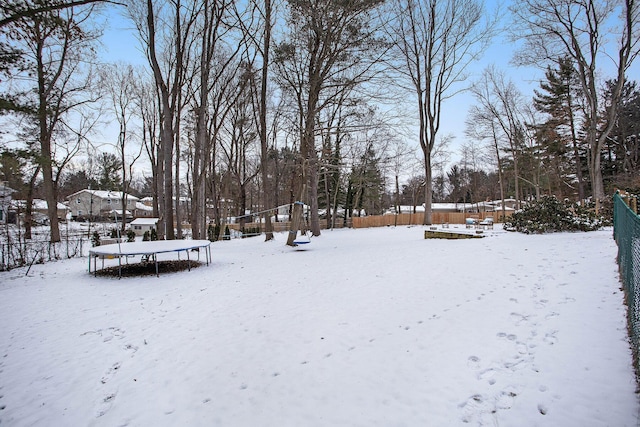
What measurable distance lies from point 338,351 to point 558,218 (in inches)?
396

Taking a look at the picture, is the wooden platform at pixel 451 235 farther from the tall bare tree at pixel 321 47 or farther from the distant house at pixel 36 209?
the distant house at pixel 36 209

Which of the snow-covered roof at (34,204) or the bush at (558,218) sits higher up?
the snow-covered roof at (34,204)

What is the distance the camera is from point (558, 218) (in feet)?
34.4

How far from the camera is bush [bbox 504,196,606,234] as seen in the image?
10.3 metres

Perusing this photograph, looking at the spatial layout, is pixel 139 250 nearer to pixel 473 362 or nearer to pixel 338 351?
pixel 338 351

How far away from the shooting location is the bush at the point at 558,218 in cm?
1035

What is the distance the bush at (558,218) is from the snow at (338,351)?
392 cm

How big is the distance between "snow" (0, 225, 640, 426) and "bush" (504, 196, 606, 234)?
392 cm

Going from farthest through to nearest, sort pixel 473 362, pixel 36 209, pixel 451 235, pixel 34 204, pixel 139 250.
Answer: pixel 36 209 < pixel 34 204 < pixel 451 235 < pixel 139 250 < pixel 473 362

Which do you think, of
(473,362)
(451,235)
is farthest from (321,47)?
(473,362)

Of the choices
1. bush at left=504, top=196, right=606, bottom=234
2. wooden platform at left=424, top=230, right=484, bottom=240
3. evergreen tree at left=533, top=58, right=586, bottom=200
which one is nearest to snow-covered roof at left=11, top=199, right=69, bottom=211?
wooden platform at left=424, top=230, right=484, bottom=240

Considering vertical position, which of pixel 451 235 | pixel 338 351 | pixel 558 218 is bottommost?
pixel 338 351

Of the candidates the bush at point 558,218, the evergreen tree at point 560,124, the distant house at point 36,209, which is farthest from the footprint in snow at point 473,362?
the evergreen tree at point 560,124

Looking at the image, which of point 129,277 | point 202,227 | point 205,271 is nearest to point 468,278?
point 205,271
